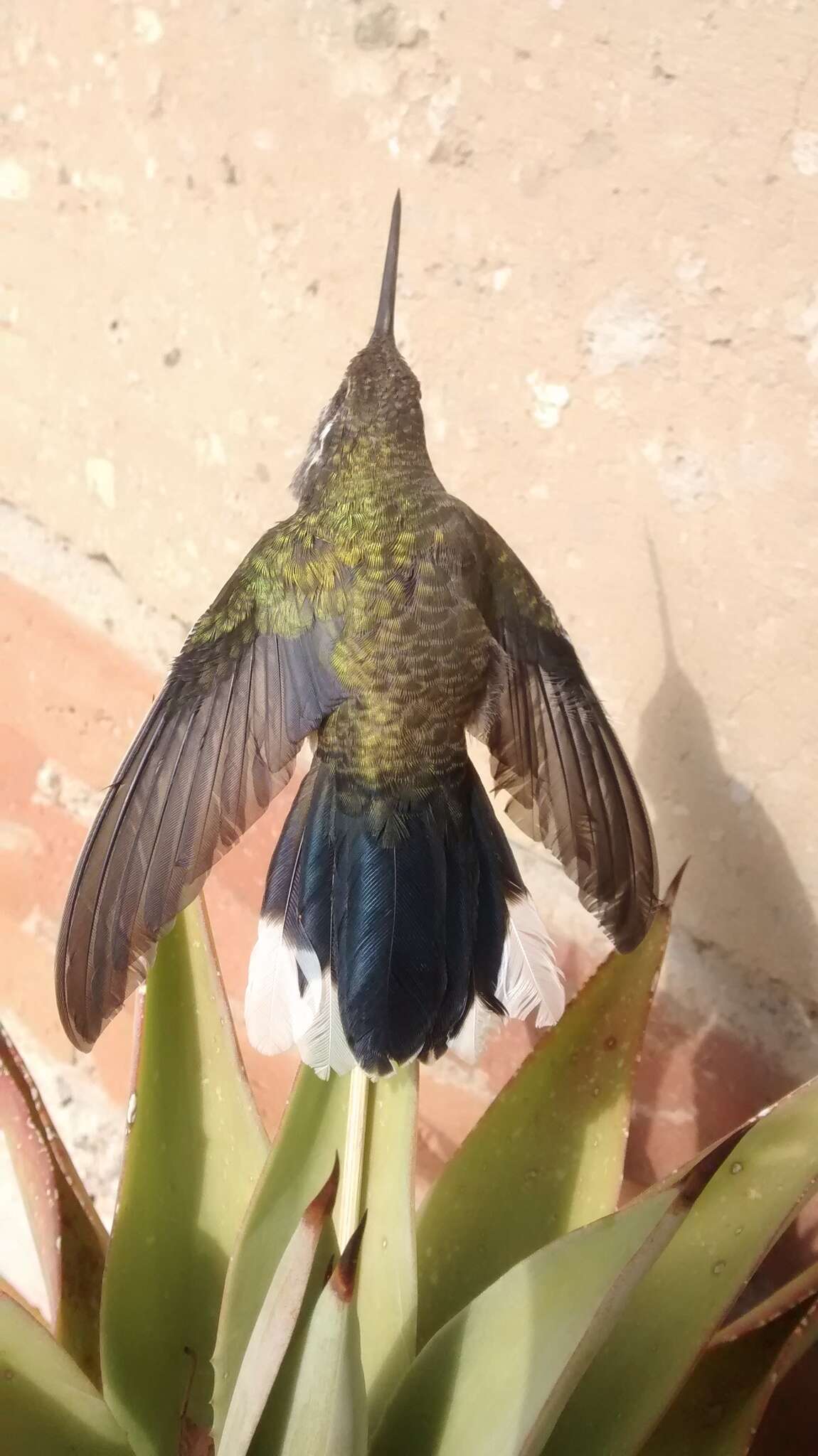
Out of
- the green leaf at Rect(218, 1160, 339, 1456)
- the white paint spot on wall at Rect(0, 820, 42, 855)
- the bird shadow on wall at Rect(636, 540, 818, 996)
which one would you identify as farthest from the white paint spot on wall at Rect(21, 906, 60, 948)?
the green leaf at Rect(218, 1160, 339, 1456)

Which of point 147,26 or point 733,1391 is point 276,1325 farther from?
point 147,26

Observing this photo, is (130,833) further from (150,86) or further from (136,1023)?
(150,86)

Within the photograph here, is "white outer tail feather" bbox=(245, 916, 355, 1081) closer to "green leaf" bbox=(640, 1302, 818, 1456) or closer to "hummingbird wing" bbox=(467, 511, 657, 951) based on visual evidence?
"hummingbird wing" bbox=(467, 511, 657, 951)

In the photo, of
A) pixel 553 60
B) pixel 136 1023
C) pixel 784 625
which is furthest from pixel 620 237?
pixel 136 1023

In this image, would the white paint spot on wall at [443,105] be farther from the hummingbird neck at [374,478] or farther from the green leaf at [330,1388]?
the green leaf at [330,1388]

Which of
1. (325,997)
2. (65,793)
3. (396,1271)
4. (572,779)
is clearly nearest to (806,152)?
(572,779)

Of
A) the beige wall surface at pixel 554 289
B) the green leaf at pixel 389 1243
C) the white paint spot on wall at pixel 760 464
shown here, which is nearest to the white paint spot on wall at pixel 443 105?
the beige wall surface at pixel 554 289
